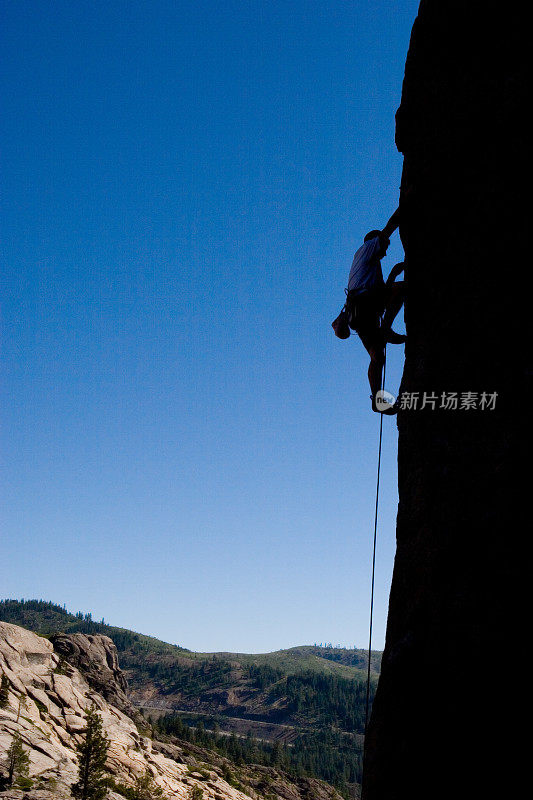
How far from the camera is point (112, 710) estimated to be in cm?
8281

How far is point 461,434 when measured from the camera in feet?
14.5

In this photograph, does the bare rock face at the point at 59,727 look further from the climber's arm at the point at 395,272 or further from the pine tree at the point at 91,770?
the climber's arm at the point at 395,272

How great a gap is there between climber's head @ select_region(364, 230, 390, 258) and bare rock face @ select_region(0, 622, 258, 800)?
50.3m

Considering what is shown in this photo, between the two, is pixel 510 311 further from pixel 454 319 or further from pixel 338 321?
pixel 338 321

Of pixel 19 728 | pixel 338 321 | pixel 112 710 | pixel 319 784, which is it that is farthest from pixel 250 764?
pixel 338 321

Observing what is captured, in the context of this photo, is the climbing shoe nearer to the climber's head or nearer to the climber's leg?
the climber's leg

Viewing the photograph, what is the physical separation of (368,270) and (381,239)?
396 millimetres

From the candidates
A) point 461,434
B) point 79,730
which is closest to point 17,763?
point 79,730

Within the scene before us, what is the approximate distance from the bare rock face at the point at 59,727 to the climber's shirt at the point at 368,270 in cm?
4990

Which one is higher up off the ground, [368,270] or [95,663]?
[368,270]

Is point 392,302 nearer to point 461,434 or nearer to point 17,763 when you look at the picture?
point 461,434

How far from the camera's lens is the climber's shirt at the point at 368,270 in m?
6.80

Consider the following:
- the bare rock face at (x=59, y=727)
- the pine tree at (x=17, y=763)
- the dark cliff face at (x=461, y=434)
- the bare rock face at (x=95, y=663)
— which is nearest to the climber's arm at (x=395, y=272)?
the dark cliff face at (x=461, y=434)

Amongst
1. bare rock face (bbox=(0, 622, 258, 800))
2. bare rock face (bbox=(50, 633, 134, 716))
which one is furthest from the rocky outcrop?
bare rock face (bbox=(50, 633, 134, 716))
